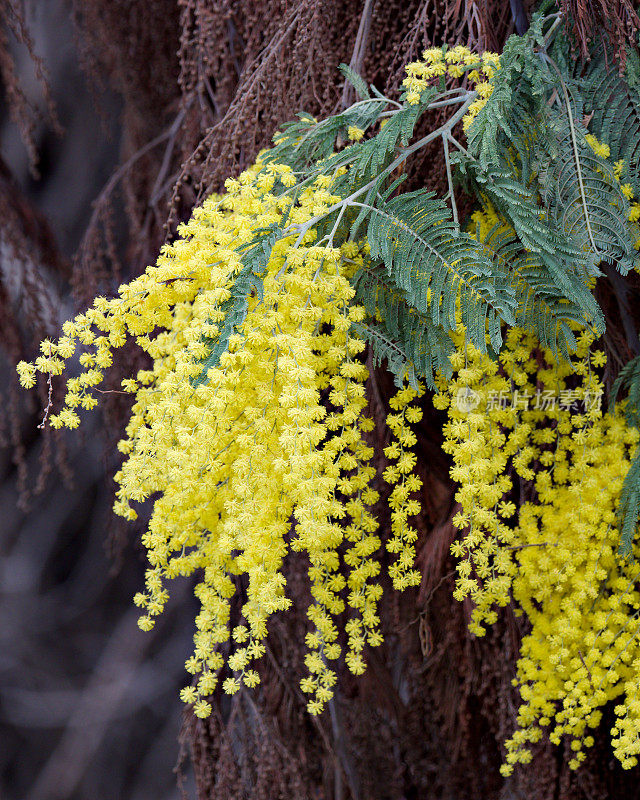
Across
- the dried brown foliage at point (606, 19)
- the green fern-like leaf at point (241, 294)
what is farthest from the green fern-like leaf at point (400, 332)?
→ the dried brown foliage at point (606, 19)

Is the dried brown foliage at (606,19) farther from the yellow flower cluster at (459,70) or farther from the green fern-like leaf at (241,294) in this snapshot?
the green fern-like leaf at (241,294)

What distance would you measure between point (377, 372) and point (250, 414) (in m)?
0.56

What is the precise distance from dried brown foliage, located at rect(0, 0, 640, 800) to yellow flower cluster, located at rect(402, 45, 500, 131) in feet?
0.47

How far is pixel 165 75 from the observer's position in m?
2.10

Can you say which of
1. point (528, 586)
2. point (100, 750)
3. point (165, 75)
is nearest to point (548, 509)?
point (528, 586)

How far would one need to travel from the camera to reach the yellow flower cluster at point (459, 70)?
3.61 ft

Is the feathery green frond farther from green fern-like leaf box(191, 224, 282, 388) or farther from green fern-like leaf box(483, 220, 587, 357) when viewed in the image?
green fern-like leaf box(191, 224, 282, 388)

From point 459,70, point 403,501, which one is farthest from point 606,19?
point 403,501

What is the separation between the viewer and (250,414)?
3.06 feet

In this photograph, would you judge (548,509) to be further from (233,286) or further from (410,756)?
(410,756)

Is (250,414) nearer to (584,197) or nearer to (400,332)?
(400,332)

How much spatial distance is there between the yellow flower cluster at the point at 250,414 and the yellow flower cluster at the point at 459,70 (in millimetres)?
200

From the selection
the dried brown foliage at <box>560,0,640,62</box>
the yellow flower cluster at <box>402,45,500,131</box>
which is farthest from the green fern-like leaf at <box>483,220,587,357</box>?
the dried brown foliage at <box>560,0,640,62</box>

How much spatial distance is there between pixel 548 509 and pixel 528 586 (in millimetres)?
132
